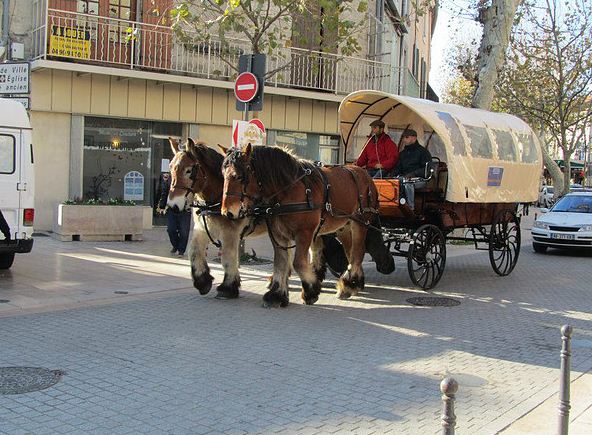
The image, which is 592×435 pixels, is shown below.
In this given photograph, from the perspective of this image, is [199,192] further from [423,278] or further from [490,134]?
[490,134]

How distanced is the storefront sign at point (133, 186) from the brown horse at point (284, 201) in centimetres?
1023

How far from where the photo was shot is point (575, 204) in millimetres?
18797

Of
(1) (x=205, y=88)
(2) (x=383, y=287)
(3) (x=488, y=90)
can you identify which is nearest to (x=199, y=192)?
(2) (x=383, y=287)

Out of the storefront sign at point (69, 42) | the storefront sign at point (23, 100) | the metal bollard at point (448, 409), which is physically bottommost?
the metal bollard at point (448, 409)

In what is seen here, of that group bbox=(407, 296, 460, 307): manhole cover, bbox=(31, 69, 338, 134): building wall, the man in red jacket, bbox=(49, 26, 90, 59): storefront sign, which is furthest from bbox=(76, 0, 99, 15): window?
bbox=(407, 296, 460, 307): manhole cover

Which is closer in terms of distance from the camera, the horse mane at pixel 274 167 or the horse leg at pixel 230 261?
the horse mane at pixel 274 167

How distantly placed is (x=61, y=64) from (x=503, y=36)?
11599 mm

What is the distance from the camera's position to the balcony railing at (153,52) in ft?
53.7

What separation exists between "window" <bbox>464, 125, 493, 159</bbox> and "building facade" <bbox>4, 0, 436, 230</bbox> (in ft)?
18.9

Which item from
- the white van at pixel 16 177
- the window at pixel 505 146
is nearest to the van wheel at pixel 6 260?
the white van at pixel 16 177

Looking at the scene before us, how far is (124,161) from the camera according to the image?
1836 cm

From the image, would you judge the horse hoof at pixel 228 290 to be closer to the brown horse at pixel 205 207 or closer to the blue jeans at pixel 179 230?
the brown horse at pixel 205 207

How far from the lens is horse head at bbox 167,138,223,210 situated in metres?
8.58

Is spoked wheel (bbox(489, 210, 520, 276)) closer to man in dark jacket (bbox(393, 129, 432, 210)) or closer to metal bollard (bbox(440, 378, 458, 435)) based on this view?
man in dark jacket (bbox(393, 129, 432, 210))
